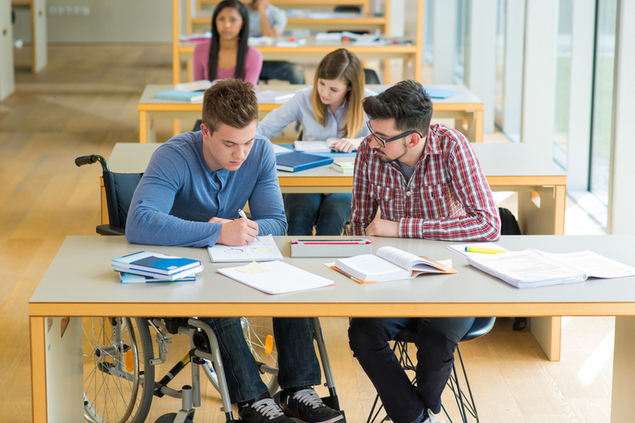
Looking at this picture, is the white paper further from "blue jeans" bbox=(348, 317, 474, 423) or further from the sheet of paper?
"blue jeans" bbox=(348, 317, 474, 423)

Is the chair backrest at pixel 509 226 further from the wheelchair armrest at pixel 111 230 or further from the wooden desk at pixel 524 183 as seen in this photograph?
the wheelchair armrest at pixel 111 230

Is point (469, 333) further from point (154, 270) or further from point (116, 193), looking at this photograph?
point (116, 193)

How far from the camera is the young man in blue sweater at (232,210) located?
5.69 feet

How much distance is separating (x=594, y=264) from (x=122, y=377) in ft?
4.44

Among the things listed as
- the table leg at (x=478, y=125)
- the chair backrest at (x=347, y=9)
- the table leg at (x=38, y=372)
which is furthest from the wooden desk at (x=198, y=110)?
the chair backrest at (x=347, y=9)

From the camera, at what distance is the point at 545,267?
5.30 feet

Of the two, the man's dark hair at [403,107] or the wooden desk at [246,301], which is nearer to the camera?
the wooden desk at [246,301]

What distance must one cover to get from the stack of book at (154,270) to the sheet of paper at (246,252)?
0.13 m

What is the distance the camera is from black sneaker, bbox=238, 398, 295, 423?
5.49 ft

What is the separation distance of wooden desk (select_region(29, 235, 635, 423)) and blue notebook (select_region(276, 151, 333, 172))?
95cm

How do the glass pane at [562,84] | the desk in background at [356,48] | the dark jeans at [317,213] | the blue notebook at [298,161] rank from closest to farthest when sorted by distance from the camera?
the blue notebook at [298,161] → the dark jeans at [317,213] → the glass pane at [562,84] → the desk in background at [356,48]

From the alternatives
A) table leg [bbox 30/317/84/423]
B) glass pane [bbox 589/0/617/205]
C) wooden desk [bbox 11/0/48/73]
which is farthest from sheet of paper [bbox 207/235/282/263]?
wooden desk [bbox 11/0/48/73]

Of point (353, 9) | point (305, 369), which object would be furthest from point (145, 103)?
point (353, 9)

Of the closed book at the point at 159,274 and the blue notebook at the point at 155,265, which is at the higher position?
the blue notebook at the point at 155,265
